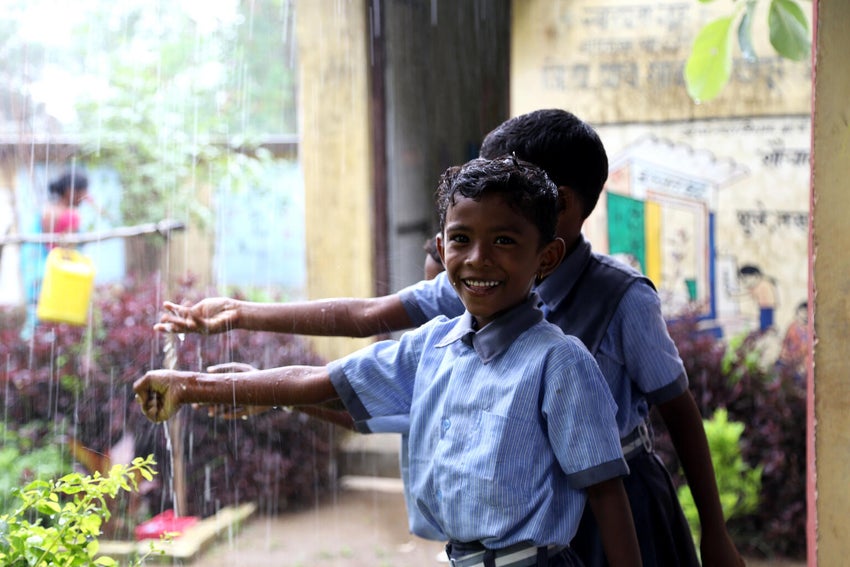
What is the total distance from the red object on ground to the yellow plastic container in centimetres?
127

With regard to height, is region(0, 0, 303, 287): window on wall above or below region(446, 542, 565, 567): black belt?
above

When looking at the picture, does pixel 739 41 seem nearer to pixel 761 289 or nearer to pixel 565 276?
A: pixel 565 276

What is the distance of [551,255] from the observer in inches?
75.0

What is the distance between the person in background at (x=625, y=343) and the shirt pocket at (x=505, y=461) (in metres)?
0.31

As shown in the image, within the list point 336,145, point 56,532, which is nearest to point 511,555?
point 56,532

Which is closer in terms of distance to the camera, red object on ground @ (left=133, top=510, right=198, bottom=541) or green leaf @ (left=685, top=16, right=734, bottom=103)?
green leaf @ (left=685, top=16, right=734, bottom=103)

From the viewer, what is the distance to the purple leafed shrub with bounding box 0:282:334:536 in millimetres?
5484

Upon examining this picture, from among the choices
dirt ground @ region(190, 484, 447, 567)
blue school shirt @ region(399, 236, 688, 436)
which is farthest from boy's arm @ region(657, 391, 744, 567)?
dirt ground @ region(190, 484, 447, 567)

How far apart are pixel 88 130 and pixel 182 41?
2436 millimetres

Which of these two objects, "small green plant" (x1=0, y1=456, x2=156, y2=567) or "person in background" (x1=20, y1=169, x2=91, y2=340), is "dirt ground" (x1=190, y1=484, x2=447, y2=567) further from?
"small green plant" (x1=0, y1=456, x2=156, y2=567)

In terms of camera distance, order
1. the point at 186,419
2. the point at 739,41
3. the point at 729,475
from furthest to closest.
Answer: the point at 186,419
the point at 729,475
the point at 739,41

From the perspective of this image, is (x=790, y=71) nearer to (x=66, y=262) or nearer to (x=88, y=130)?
(x=66, y=262)

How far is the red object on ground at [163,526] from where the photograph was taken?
13.0 ft

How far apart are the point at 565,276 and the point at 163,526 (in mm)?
2727
